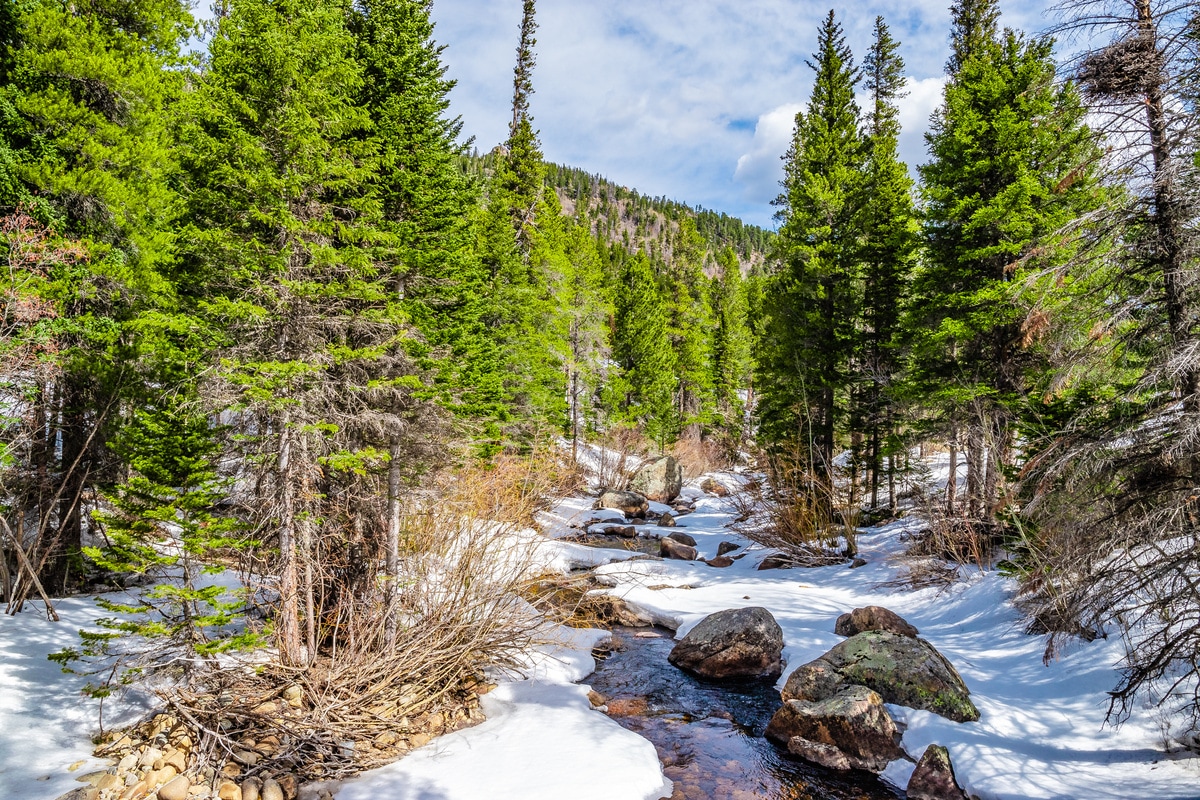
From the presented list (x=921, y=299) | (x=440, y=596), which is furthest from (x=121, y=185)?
(x=921, y=299)

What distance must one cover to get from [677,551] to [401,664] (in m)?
10.9

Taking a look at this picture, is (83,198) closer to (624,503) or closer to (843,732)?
(843,732)

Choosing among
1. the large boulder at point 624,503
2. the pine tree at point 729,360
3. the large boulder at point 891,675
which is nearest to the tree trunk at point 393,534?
the large boulder at point 891,675

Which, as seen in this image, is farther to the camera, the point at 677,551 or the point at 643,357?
the point at 643,357

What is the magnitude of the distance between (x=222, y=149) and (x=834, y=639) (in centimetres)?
1194

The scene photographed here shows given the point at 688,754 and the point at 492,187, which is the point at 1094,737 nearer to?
the point at 688,754

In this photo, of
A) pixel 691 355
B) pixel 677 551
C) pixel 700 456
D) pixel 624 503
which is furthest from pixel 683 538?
pixel 691 355

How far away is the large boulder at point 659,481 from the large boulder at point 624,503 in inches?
90.4

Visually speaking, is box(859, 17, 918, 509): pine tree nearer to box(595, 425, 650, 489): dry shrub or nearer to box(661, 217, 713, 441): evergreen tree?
box(595, 425, 650, 489): dry shrub

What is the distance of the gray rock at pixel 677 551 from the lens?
1714cm

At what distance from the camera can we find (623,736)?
747 cm

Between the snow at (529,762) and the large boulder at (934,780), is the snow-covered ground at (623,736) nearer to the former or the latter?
the snow at (529,762)

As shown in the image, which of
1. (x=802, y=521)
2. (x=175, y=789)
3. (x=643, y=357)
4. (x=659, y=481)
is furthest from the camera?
(x=643, y=357)

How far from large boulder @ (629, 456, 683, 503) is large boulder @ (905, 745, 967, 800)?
63.0 ft
